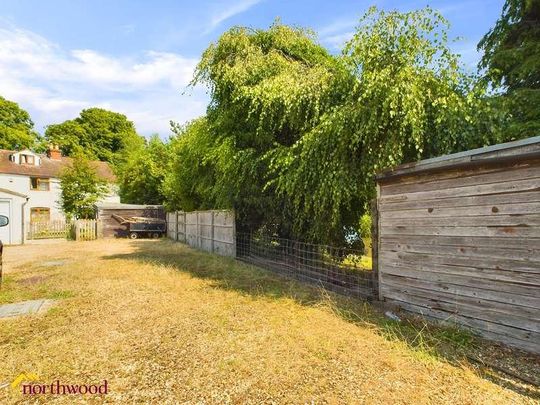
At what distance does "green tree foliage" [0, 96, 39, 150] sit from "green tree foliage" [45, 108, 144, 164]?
8.53 ft

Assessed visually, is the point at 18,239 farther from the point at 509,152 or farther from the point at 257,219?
the point at 509,152

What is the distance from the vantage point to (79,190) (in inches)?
912

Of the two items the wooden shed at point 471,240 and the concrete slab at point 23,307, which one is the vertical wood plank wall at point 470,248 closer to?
the wooden shed at point 471,240

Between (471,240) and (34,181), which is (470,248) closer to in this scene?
(471,240)

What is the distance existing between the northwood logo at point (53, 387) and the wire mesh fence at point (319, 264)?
13.4 feet

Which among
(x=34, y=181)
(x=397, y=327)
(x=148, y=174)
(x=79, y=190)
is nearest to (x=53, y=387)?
(x=397, y=327)

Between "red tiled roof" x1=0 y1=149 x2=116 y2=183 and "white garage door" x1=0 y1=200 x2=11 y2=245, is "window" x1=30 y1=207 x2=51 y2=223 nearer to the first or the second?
"red tiled roof" x1=0 y1=149 x2=116 y2=183

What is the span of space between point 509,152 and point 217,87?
6955 mm

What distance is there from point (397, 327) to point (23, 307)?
5.88 meters

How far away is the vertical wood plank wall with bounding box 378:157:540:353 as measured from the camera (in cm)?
350

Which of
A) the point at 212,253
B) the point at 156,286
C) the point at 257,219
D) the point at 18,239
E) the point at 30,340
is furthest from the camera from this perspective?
the point at 18,239

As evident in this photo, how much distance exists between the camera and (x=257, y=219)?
965 centimetres

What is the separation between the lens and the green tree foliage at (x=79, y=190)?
22.9 m

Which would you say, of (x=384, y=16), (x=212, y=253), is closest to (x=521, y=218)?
(x=384, y=16)
